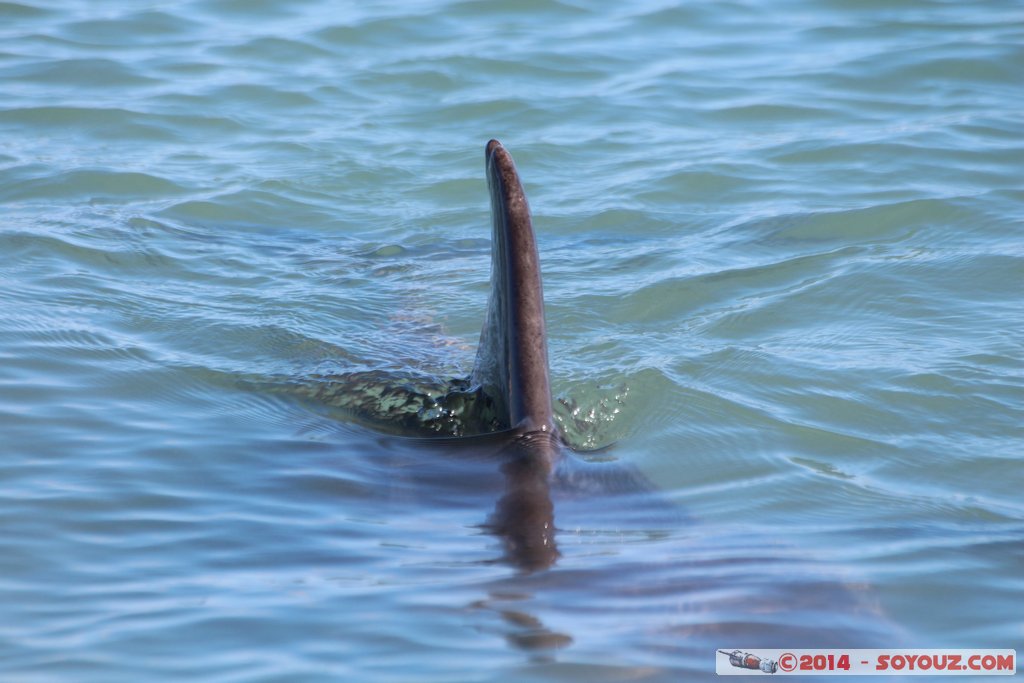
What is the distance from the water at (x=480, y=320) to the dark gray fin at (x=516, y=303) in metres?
0.27

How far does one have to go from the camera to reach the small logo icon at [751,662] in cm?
269

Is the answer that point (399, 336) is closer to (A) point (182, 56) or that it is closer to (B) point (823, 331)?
(B) point (823, 331)

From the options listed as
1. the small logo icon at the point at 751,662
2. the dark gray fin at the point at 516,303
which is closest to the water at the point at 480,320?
the small logo icon at the point at 751,662

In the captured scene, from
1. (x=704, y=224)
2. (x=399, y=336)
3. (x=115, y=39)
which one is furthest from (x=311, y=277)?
(x=115, y=39)

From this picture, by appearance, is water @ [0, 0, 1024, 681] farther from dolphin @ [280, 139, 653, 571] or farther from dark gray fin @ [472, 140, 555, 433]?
dark gray fin @ [472, 140, 555, 433]

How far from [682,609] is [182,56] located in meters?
8.44

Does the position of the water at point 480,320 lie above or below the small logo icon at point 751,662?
above

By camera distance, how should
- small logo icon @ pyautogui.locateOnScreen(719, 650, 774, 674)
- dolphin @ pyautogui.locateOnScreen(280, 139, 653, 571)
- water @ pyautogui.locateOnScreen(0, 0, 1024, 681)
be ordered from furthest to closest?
dolphin @ pyautogui.locateOnScreen(280, 139, 653, 571)
water @ pyautogui.locateOnScreen(0, 0, 1024, 681)
small logo icon @ pyautogui.locateOnScreen(719, 650, 774, 674)

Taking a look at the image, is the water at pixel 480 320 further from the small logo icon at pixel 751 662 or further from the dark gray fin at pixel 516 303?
the dark gray fin at pixel 516 303

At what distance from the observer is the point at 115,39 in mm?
10375

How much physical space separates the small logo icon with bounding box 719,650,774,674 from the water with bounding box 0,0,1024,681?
0.16 ft

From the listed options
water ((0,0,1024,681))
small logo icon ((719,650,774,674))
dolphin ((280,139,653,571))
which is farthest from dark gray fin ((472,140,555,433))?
small logo icon ((719,650,774,674))

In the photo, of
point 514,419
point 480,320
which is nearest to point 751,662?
point 514,419

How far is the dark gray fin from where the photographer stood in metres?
3.53
